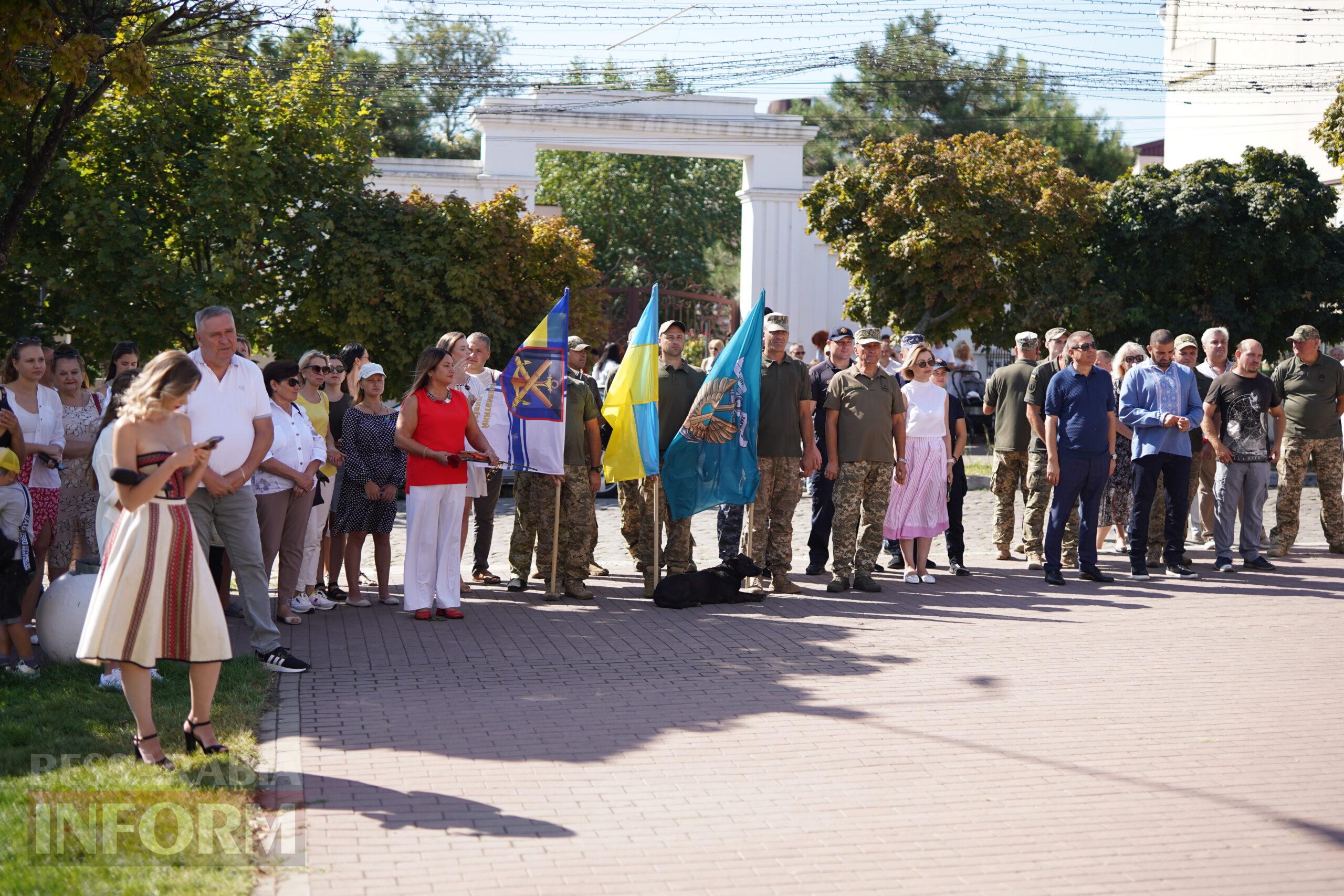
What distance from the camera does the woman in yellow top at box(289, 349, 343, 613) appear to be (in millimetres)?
10008

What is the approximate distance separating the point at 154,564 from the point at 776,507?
239 inches

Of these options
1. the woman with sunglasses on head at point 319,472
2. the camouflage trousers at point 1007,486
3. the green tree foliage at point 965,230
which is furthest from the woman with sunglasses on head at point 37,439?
the green tree foliage at point 965,230

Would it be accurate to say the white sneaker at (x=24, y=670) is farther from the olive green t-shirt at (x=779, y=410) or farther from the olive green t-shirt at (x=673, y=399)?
the olive green t-shirt at (x=779, y=410)

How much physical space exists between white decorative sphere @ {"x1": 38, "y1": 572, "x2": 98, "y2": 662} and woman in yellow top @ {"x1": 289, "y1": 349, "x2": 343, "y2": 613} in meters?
2.24

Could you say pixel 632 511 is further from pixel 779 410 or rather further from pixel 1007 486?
pixel 1007 486

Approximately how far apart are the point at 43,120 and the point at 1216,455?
44.1 ft

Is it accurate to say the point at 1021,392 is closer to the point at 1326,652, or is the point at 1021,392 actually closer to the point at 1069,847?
the point at 1326,652

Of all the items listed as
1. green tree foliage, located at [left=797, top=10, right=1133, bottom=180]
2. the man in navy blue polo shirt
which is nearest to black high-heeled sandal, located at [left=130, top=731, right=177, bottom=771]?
the man in navy blue polo shirt

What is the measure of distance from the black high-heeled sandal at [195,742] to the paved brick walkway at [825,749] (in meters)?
0.38

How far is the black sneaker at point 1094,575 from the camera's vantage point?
11.6 meters

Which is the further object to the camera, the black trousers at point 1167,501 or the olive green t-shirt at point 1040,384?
the olive green t-shirt at point 1040,384

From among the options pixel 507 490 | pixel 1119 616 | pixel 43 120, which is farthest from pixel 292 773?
pixel 507 490

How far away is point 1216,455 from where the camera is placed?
488 inches

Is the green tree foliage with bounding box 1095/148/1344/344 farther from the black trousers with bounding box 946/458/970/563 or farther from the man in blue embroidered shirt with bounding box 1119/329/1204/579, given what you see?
the black trousers with bounding box 946/458/970/563
